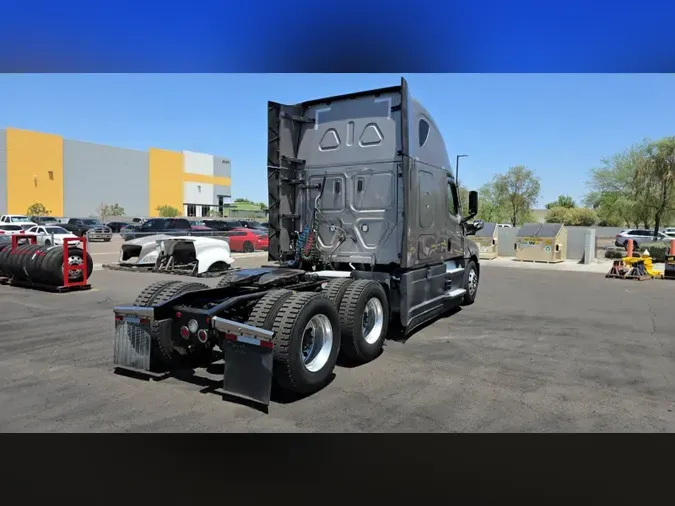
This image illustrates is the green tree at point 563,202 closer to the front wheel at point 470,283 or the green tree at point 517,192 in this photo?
the green tree at point 517,192

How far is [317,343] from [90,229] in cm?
3792

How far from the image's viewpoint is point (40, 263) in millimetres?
12211

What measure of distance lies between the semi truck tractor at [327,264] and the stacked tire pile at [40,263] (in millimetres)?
6941

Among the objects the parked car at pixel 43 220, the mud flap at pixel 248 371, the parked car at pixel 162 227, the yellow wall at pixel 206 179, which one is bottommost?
the mud flap at pixel 248 371

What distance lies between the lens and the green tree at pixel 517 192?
5344 centimetres

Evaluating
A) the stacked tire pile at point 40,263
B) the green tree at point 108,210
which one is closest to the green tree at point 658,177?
the stacked tire pile at point 40,263

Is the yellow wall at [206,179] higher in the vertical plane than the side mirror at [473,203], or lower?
higher

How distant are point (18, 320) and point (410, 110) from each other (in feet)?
24.9

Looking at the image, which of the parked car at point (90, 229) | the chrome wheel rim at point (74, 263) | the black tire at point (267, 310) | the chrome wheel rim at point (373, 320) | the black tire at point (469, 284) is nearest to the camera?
the black tire at point (267, 310)

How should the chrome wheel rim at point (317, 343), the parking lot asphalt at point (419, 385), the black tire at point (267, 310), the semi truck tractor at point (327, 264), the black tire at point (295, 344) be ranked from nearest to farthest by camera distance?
the parking lot asphalt at point (419, 385), the black tire at point (295, 344), the black tire at point (267, 310), the semi truck tractor at point (327, 264), the chrome wheel rim at point (317, 343)

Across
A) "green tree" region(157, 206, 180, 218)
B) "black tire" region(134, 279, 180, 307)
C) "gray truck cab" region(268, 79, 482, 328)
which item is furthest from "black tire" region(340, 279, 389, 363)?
"green tree" region(157, 206, 180, 218)

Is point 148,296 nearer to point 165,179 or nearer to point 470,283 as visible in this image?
point 470,283
